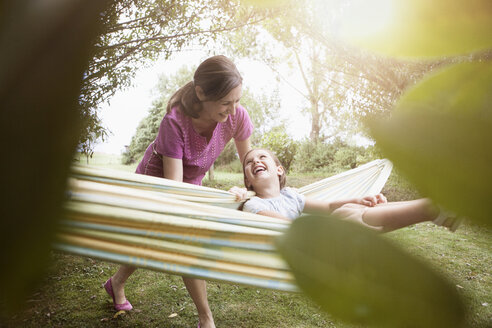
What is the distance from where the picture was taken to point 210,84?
4.73ft

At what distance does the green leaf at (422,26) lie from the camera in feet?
0.29

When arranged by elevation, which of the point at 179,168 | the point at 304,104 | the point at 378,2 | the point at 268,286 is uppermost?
the point at 304,104

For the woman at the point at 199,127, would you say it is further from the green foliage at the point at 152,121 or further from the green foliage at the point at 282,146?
the green foliage at the point at 152,121

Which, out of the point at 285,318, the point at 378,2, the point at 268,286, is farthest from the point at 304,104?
the point at 378,2

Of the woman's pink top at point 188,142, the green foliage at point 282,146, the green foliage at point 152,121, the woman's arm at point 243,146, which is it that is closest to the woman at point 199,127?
the woman's pink top at point 188,142

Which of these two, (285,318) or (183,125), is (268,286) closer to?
(183,125)

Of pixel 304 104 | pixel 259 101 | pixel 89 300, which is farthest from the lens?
pixel 259 101

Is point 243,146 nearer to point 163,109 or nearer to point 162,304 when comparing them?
point 162,304

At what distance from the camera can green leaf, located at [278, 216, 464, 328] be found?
2.9 inches

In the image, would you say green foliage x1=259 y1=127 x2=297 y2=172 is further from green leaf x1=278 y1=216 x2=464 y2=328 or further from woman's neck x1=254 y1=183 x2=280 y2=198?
green leaf x1=278 y1=216 x2=464 y2=328

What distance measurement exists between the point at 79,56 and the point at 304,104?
7.68 metres

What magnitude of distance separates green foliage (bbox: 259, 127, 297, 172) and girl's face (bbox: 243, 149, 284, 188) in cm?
407

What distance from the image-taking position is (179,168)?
4.66ft

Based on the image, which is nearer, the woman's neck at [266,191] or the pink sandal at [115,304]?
the woman's neck at [266,191]
